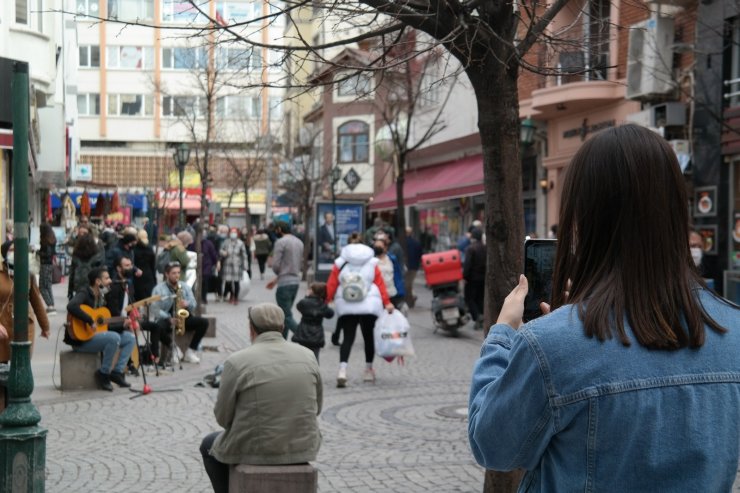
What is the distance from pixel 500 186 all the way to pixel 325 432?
167 inches

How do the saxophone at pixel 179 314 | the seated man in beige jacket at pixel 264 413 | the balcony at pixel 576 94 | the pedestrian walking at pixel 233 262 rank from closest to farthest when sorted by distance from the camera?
the seated man in beige jacket at pixel 264 413, the saxophone at pixel 179 314, the balcony at pixel 576 94, the pedestrian walking at pixel 233 262

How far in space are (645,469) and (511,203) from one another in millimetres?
3747

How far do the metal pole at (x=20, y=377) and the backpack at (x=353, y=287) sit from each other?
6141 millimetres

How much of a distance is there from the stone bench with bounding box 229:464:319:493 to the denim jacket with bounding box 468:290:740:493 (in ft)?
12.0

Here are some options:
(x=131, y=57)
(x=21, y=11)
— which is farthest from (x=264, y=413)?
(x=131, y=57)

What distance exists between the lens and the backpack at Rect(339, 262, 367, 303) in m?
12.2

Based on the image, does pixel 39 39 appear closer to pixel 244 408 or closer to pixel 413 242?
pixel 413 242

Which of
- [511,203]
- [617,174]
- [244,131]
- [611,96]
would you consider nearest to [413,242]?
[611,96]

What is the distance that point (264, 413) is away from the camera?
576 cm

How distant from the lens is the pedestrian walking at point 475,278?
18594 millimetres

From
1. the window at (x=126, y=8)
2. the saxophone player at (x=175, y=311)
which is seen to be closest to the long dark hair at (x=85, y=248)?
the saxophone player at (x=175, y=311)

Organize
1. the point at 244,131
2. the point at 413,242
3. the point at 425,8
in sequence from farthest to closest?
the point at 244,131 < the point at 413,242 < the point at 425,8

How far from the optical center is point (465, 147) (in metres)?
32.7

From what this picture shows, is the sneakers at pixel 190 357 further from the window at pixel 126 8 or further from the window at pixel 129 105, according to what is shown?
the window at pixel 129 105
